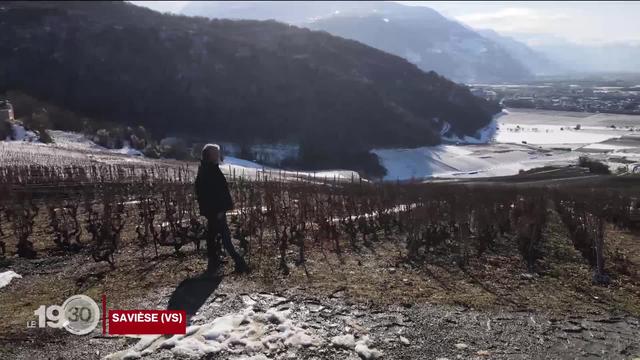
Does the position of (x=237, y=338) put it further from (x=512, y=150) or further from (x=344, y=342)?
(x=512, y=150)

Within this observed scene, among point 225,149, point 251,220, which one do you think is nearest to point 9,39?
point 225,149

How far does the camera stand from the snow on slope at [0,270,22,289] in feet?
25.3

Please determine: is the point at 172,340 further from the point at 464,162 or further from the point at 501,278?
the point at 464,162

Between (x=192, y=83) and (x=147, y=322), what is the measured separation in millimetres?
91833

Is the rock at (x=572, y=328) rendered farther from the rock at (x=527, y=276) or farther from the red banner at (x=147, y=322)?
the red banner at (x=147, y=322)

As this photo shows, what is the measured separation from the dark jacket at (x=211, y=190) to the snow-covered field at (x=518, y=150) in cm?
5528

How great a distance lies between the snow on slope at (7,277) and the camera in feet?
25.3

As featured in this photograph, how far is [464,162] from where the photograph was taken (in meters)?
82.6

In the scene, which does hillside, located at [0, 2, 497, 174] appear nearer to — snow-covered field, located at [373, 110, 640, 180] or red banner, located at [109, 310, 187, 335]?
snow-covered field, located at [373, 110, 640, 180]

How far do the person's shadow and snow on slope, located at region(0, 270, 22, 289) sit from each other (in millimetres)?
2798

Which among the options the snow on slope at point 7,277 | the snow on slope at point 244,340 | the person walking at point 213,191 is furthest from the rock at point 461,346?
the snow on slope at point 7,277

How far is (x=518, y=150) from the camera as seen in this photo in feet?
289

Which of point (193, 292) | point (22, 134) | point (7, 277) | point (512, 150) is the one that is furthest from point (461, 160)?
point (7, 277)

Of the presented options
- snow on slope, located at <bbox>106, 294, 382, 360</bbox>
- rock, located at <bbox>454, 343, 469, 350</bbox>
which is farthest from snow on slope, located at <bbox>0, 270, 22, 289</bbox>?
rock, located at <bbox>454, 343, 469, 350</bbox>
